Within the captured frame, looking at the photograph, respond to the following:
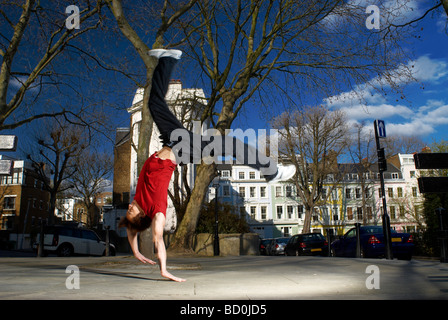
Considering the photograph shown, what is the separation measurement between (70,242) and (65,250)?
484 mm

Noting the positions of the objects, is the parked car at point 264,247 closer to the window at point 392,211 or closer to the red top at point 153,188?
the red top at point 153,188

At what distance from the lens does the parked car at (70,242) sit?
61.1 ft

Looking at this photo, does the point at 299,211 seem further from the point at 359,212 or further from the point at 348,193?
the point at 359,212

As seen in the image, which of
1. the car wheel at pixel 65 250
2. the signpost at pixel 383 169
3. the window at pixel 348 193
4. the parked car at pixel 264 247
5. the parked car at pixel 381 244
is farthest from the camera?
the window at pixel 348 193

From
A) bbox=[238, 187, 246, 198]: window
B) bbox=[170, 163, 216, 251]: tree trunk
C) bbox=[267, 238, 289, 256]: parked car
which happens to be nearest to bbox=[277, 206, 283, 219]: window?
bbox=[238, 187, 246, 198]: window

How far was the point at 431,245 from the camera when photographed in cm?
1652

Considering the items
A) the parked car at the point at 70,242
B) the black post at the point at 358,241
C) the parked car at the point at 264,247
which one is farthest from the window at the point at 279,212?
the black post at the point at 358,241

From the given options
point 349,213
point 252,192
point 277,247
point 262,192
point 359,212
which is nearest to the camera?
point 277,247

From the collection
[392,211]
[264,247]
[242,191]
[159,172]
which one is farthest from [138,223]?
[392,211]

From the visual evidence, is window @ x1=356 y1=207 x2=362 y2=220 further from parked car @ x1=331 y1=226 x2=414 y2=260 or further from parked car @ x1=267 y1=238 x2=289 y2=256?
parked car @ x1=331 y1=226 x2=414 y2=260

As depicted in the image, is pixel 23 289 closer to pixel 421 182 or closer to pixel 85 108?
pixel 421 182

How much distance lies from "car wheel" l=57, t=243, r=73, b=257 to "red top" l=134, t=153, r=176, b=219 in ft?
58.3

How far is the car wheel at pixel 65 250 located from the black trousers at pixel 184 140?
16.9 m

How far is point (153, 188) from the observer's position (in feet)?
11.9
